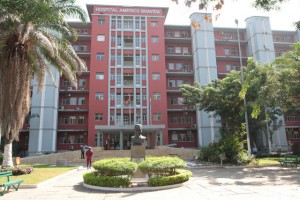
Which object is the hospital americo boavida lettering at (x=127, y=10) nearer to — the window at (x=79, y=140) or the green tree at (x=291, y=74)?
the window at (x=79, y=140)

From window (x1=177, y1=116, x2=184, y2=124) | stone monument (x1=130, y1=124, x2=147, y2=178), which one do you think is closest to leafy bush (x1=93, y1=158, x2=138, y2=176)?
stone monument (x1=130, y1=124, x2=147, y2=178)

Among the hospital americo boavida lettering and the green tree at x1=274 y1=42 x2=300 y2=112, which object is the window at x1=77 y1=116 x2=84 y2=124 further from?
the green tree at x1=274 y1=42 x2=300 y2=112

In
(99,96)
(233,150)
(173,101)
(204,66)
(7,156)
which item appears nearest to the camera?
(7,156)

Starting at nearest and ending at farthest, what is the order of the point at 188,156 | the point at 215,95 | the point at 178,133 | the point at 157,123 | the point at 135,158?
1. the point at 135,158
2. the point at 215,95
3. the point at 188,156
4. the point at 157,123
5. the point at 178,133

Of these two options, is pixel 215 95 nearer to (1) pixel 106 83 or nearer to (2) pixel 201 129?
(2) pixel 201 129

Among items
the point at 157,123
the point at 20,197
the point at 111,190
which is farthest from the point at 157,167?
the point at 157,123

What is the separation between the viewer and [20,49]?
1442cm

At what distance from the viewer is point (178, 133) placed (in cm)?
4003

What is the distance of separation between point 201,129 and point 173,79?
940 centimetres

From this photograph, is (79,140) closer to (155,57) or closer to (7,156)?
(155,57)

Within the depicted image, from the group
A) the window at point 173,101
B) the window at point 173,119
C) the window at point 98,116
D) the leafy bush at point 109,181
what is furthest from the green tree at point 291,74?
the window at point 98,116

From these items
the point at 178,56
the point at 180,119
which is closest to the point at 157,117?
the point at 180,119

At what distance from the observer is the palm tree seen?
44.3 feet

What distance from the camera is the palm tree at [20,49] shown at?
13.5 m
